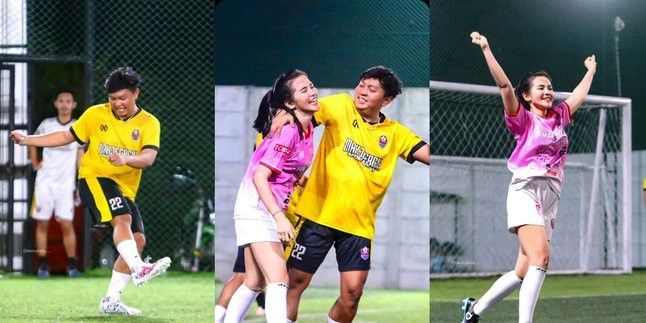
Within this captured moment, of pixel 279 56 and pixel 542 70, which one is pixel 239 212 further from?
pixel 542 70

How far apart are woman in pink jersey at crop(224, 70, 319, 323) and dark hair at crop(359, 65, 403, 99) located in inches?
22.2

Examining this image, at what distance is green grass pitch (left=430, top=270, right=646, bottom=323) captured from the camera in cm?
757

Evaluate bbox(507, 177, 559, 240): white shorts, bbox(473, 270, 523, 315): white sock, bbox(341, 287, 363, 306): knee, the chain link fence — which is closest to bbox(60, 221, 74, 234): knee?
the chain link fence

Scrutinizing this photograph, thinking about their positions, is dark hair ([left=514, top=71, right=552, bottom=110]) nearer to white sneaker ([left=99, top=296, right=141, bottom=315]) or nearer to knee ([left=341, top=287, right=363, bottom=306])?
knee ([left=341, top=287, right=363, bottom=306])

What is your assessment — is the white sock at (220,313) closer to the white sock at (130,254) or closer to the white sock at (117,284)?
the white sock at (130,254)

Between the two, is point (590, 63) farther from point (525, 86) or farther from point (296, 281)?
point (296, 281)

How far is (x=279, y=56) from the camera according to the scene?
7246 mm

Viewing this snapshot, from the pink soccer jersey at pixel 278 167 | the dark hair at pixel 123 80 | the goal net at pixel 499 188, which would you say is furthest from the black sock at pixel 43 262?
the goal net at pixel 499 188

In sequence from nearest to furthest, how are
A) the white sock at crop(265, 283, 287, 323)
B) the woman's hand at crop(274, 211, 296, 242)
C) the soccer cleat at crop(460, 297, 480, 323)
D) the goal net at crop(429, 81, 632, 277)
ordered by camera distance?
the woman's hand at crop(274, 211, 296, 242)
the white sock at crop(265, 283, 287, 323)
the soccer cleat at crop(460, 297, 480, 323)
the goal net at crop(429, 81, 632, 277)

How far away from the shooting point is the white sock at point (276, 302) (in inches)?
228

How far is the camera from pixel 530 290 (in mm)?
6488

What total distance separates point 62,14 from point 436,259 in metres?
3.03

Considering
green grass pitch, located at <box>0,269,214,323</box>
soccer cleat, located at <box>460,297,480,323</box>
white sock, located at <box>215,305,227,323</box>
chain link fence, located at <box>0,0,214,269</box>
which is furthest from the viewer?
chain link fence, located at <box>0,0,214,269</box>

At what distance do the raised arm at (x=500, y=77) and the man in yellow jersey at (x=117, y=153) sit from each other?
6.99 feet
